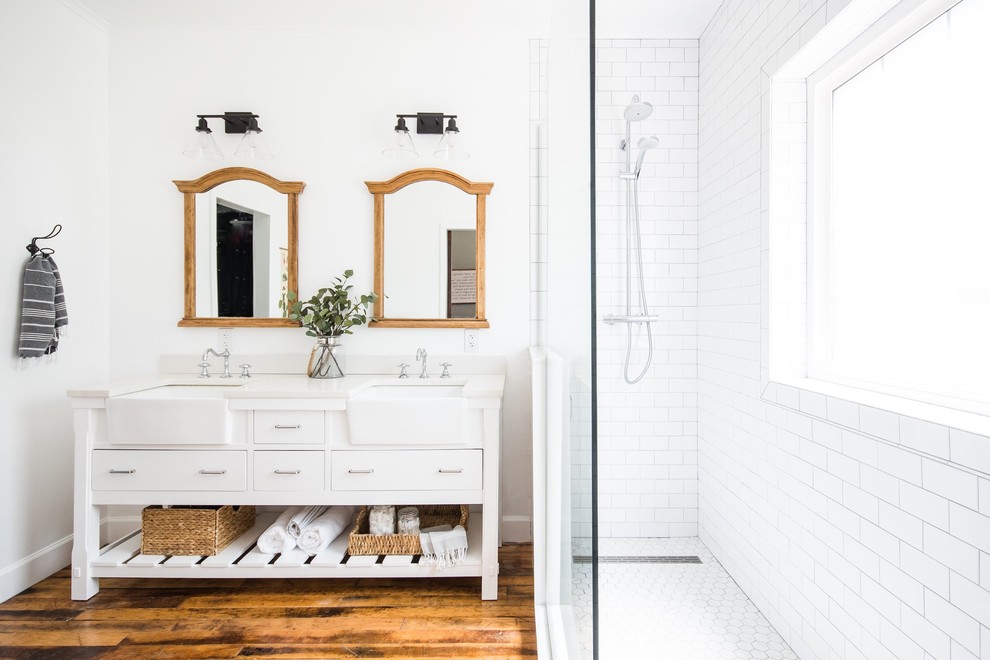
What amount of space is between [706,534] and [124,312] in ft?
9.69

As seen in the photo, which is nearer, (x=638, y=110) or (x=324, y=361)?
(x=638, y=110)

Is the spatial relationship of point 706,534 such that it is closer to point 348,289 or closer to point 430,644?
point 430,644

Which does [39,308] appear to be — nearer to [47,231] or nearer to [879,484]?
[47,231]

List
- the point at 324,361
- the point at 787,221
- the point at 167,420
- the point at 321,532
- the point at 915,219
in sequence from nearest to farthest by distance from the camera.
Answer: the point at 915,219
the point at 787,221
the point at 167,420
the point at 321,532
the point at 324,361

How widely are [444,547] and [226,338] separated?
4.78 ft

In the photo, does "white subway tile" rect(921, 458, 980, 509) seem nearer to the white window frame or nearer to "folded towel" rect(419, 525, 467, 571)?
the white window frame

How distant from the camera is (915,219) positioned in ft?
4.31

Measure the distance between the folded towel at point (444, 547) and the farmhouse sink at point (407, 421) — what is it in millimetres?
378

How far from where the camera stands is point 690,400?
243 cm

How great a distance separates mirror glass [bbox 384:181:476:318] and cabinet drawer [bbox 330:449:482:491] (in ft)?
2.55

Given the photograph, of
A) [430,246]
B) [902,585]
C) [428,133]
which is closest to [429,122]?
[428,133]

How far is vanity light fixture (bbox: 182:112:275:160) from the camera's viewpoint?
7.59 ft

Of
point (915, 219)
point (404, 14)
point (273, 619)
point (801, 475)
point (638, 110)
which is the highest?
point (404, 14)

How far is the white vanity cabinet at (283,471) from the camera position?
1.88m
